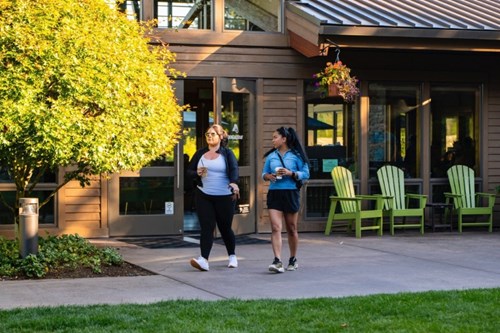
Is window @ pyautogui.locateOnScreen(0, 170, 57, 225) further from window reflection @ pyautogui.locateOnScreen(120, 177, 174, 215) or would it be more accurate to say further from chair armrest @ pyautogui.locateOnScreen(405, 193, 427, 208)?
chair armrest @ pyautogui.locateOnScreen(405, 193, 427, 208)

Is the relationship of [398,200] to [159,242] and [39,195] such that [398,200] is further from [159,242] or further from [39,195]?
[39,195]

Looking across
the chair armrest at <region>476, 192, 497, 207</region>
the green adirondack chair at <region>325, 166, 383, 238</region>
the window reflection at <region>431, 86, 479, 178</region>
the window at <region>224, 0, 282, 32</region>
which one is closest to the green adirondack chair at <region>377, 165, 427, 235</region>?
the green adirondack chair at <region>325, 166, 383, 238</region>

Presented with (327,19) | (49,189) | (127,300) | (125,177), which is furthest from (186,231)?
(127,300)

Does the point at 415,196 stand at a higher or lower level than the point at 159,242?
higher

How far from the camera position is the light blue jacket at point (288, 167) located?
9547 mm

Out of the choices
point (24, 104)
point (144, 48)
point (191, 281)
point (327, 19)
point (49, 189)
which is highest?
point (327, 19)

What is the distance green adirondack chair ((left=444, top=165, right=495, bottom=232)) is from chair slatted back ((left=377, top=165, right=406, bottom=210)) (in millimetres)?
780

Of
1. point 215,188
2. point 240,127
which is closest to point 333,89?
point 240,127

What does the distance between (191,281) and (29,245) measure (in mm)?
1910

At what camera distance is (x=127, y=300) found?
7625mm

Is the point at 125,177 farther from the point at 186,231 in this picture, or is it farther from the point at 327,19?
the point at 327,19

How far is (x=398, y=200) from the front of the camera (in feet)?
46.8

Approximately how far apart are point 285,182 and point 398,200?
515 centimetres

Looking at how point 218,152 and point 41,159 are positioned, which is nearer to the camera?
point 41,159
